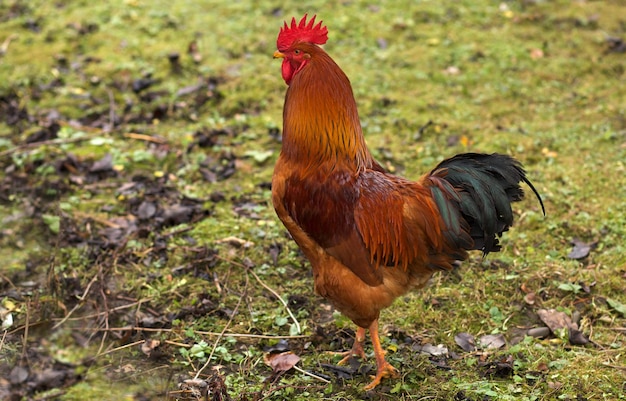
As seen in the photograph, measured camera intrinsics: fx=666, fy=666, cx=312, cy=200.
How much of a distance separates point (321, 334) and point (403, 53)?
4391mm

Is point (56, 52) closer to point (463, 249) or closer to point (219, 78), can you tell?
point (219, 78)

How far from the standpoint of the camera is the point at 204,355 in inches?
153

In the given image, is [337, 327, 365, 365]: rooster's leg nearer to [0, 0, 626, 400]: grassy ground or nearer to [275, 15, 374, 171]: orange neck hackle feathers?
[0, 0, 626, 400]: grassy ground

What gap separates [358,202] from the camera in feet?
11.7

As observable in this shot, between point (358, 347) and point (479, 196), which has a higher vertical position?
point (479, 196)

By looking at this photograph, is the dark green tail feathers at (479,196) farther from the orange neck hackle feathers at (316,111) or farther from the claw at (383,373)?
the claw at (383,373)

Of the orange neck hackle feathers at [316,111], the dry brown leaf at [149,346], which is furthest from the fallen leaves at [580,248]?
the dry brown leaf at [149,346]

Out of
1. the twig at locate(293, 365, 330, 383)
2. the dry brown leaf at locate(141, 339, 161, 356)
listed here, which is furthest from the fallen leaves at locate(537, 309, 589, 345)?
the dry brown leaf at locate(141, 339, 161, 356)

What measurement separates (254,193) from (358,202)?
205cm

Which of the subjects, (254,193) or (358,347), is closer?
(358,347)

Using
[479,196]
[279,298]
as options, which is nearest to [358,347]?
[279,298]

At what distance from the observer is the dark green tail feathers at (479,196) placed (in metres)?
3.38

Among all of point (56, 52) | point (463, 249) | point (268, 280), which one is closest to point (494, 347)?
point (463, 249)

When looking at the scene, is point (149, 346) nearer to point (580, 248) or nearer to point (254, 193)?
point (254, 193)
